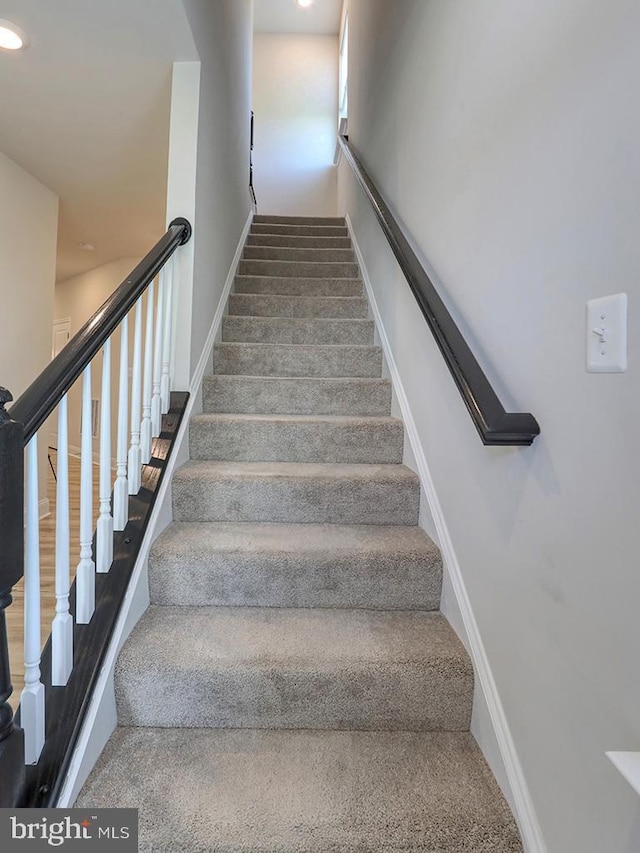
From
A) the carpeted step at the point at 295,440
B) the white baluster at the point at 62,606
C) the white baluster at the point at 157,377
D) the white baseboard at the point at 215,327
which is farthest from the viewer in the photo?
the white baseboard at the point at 215,327

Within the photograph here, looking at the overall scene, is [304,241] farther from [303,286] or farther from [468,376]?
[468,376]

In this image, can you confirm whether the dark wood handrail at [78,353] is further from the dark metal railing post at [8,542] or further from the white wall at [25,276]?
the white wall at [25,276]

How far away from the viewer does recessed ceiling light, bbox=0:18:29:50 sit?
5.32 ft

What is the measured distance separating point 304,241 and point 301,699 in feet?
11.1

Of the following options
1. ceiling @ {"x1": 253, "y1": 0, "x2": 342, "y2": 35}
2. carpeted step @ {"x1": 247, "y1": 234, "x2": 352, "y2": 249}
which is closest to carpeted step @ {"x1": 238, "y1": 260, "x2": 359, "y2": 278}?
carpeted step @ {"x1": 247, "y1": 234, "x2": 352, "y2": 249}

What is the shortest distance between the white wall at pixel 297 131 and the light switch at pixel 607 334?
17.0 ft

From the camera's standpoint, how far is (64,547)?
41.1 inches

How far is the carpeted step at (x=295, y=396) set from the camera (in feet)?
6.84

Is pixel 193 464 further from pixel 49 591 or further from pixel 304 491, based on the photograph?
pixel 49 591

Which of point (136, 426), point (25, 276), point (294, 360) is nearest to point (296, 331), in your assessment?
point (294, 360)

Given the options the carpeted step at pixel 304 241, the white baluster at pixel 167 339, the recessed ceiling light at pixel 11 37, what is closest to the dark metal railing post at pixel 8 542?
the white baluster at pixel 167 339

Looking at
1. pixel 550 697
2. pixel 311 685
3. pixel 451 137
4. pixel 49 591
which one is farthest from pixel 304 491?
pixel 49 591

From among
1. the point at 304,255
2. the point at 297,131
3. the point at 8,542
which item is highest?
the point at 297,131

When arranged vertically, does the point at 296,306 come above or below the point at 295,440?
above
